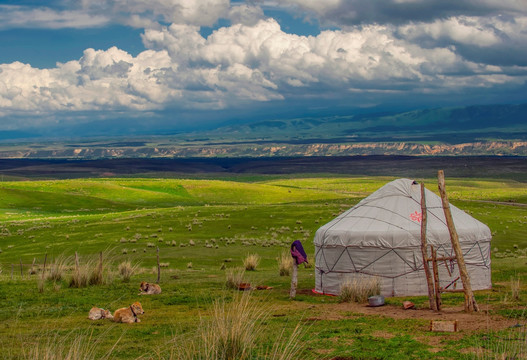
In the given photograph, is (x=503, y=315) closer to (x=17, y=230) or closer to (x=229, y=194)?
(x=17, y=230)

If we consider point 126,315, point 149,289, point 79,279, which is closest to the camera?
point 126,315

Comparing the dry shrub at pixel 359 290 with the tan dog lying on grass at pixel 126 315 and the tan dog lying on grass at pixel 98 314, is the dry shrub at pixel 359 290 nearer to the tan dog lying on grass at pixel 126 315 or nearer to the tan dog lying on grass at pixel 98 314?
A: the tan dog lying on grass at pixel 126 315

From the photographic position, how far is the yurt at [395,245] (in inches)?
798

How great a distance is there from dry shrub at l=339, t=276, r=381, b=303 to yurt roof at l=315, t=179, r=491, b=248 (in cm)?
150

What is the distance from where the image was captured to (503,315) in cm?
1450

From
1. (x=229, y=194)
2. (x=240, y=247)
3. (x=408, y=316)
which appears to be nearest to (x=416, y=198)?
(x=408, y=316)

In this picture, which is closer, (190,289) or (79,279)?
(190,289)

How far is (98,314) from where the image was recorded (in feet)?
50.9

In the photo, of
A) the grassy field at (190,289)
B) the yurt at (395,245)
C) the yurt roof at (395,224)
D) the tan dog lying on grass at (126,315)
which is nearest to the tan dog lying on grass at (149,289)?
the grassy field at (190,289)

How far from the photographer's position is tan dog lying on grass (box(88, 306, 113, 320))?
15.4m

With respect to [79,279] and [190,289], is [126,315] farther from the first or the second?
[79,279]

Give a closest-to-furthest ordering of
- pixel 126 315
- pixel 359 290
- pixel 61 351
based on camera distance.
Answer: pixel 61 351 < pixel 126 315 < pixel 359 290

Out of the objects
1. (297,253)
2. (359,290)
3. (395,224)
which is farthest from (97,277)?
(395,224)

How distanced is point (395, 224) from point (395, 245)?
850 millimetres
